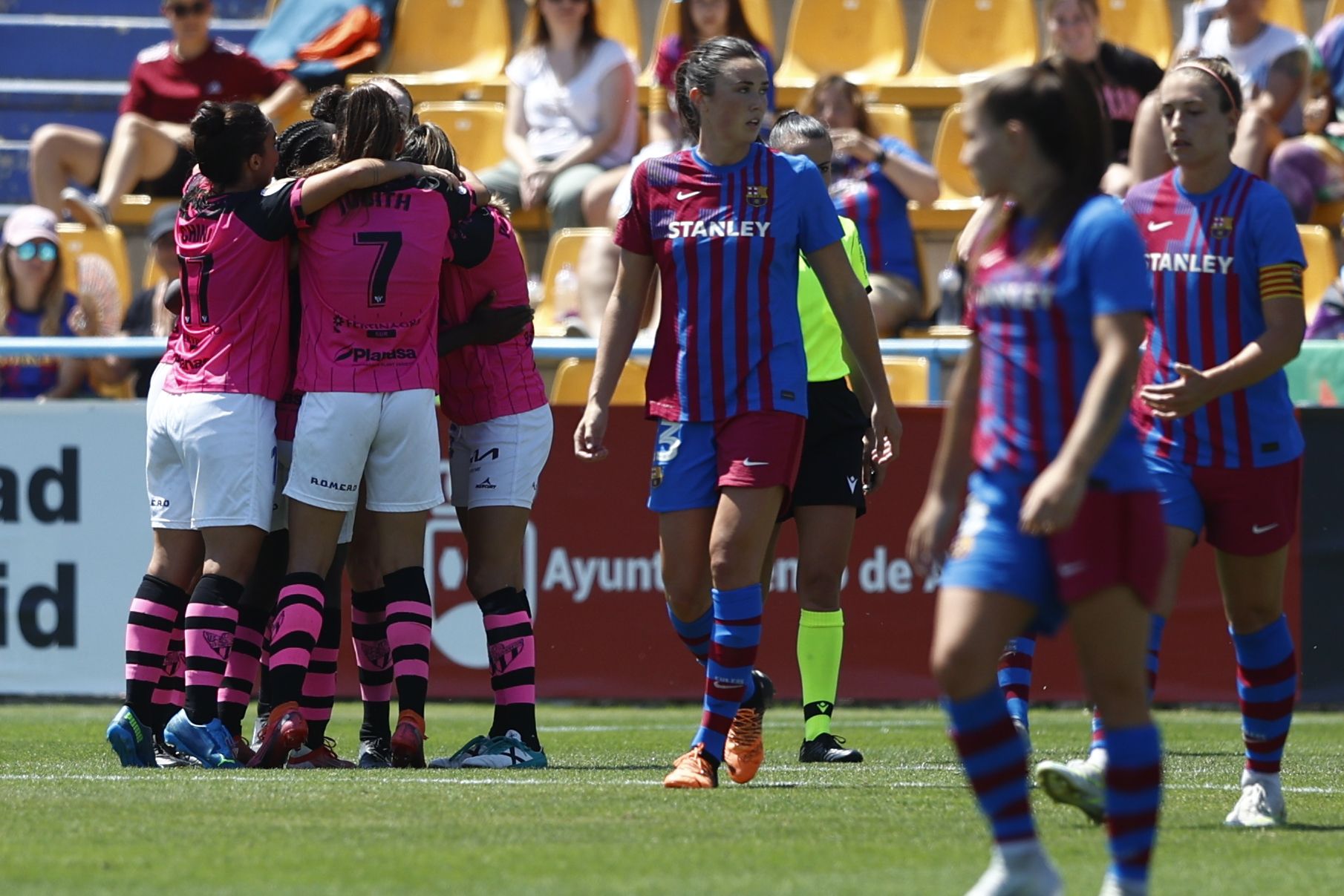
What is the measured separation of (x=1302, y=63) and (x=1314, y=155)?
1.69 feet

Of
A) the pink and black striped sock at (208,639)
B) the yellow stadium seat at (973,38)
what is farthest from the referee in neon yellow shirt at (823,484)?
the yellow stadium seat at (973,38)

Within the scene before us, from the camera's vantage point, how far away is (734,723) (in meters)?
6.09

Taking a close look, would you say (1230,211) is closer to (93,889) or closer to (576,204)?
(93,889)

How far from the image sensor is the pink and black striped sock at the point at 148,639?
661cm

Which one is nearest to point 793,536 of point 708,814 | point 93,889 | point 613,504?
point 613,504

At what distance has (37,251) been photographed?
1104 centimetres

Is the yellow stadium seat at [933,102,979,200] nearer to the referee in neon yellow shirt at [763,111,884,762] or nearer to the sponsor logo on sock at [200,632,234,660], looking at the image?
the referee in neon yellow shirt at [763,111,884,762]

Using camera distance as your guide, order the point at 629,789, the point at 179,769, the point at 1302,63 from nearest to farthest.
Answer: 1. the point at 629,789
2. the point at 179,769
3. the point at 1302,63

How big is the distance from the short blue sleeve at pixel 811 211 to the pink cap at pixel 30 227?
20.8ft

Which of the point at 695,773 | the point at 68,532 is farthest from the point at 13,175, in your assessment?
the point at 695,773

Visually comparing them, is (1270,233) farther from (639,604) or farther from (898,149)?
(898,149)

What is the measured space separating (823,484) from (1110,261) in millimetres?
3020

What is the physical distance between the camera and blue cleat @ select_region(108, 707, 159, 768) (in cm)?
647

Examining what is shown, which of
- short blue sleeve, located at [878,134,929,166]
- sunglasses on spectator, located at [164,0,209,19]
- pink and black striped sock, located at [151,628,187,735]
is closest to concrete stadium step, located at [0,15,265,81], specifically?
sunglasses on spectator, located at [164,0,209,19]
